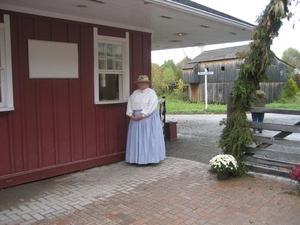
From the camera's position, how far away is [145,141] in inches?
224

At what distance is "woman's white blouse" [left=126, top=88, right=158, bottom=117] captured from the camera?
5637mm

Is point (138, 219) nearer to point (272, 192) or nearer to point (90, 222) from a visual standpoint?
point (90, 222)

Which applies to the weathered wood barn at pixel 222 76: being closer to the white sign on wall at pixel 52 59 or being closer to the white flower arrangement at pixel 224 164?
the white flower arrangement at pixel 224 164

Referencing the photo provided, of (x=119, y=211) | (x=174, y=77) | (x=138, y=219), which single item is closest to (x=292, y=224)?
(x=138, y=219)

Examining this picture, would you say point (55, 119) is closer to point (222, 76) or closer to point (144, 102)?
point (144, 102)

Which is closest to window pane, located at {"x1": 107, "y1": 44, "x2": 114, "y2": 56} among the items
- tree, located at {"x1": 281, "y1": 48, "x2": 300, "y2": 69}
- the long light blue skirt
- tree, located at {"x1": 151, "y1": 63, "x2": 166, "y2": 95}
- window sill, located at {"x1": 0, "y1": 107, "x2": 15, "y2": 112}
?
the long light blue skirt

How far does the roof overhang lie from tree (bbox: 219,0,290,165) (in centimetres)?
100

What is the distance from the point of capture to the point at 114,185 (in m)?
4.61

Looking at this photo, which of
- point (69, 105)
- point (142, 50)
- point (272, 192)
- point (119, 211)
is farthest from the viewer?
point (142, 50)

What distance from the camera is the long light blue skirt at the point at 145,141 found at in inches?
224

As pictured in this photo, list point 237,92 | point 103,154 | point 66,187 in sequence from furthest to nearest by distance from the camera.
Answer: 1. point 103,154
2. point 237,92
3. point 66,187

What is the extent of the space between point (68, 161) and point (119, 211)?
2047 mm

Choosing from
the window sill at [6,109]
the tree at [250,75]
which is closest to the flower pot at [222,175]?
the tree at [250,75]

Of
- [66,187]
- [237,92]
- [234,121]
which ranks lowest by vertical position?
[66,187]
